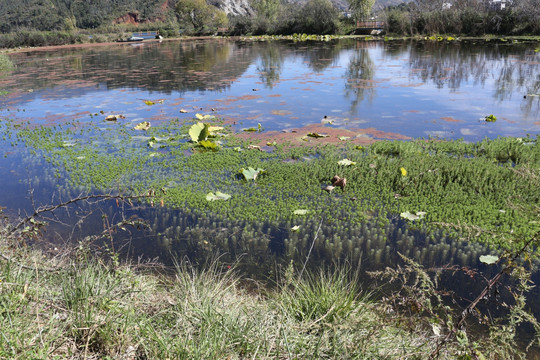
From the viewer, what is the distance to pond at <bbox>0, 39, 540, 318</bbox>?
426 cm

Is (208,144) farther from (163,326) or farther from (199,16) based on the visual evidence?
(199,16)

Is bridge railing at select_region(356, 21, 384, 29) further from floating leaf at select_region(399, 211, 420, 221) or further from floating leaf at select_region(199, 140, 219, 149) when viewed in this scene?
floating leaf at select_region(399, 211, 420, 221)

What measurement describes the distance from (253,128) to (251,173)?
2.67 m

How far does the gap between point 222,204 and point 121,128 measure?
4.82 m

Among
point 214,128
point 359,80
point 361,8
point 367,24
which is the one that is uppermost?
point 361,8

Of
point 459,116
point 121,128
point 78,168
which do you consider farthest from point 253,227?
point 459,116

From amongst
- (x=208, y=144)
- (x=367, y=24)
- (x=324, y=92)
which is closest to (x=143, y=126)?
(x=208, y=144)

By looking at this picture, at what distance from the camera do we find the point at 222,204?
4973 mm

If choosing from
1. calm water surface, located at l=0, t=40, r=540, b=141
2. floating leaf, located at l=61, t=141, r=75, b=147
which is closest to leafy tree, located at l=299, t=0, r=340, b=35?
calm water surface, located at l=0, t=40, r=540, b=141

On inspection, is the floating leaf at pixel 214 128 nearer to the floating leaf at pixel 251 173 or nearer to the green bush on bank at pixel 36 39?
the floating leaf at pixel 251 173

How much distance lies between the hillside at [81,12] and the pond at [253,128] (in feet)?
182

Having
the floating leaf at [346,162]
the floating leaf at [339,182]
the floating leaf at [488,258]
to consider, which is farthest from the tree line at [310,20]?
the floating leaf at [488,258]

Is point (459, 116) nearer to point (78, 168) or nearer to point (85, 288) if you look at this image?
point (78, 168)

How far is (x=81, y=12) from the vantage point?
77.4 metres
